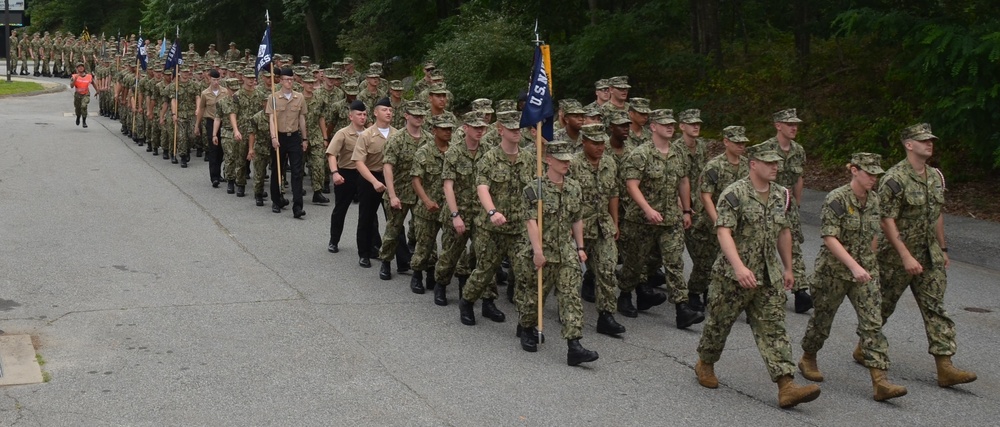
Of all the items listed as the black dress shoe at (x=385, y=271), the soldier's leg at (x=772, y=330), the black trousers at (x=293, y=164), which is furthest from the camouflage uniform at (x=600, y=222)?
the black trousers at (x=293, y=164)

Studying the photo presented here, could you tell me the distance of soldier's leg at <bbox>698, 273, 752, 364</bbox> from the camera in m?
8.26

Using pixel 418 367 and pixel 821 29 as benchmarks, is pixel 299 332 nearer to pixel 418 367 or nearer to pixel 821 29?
pixel 418 367

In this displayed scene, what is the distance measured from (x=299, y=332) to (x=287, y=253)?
3.73 metres

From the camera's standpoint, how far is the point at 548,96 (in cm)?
975

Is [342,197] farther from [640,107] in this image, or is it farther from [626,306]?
[626,306]

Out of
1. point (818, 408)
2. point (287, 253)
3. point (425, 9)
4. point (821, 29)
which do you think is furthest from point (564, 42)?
point (818, 408)

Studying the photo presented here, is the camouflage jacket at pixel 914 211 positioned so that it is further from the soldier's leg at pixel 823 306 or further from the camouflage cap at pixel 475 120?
the camouflage cap at pixel 475 120

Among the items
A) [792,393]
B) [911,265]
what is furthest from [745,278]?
[911,265]

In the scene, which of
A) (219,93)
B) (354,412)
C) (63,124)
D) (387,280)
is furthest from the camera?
(63,124)

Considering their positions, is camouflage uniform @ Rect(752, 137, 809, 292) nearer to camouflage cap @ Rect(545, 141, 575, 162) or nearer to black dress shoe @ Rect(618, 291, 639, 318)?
black dress shoe @ Rect(618, 291, 639, 318)

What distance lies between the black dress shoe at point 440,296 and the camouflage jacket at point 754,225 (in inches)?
136

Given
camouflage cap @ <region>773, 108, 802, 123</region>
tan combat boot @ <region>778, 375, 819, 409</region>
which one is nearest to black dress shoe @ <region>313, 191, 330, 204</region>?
camouflage cap @ <region>773, 108, 802, 123</region>

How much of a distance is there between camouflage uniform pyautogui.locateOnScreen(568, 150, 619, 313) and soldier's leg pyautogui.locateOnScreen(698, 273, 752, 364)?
59.1 inches

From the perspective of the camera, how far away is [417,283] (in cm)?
1164
